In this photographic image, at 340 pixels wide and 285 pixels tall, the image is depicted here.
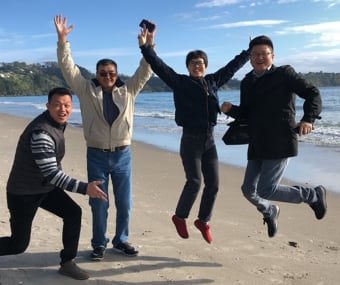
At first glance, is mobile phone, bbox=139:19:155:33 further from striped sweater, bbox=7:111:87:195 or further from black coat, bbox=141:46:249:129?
striped sweater, bbox=7:111:87:195

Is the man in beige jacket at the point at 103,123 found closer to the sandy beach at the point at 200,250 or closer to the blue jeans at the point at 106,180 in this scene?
the blue jeans at the point at 106,180

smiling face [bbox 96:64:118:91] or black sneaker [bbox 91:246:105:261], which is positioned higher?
smiling face [bbox 96:64:118:91]

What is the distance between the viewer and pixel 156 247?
5168 mm

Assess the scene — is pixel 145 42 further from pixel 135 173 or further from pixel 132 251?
pixel 135 173

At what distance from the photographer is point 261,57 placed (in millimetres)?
4574

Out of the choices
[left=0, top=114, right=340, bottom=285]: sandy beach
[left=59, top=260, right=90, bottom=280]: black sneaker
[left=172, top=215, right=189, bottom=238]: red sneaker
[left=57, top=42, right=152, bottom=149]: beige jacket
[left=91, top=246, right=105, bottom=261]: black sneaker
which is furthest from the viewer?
[left=172, top=215, right=189, bottom=238]: red sneaker

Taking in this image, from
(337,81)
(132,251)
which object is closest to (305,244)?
(132,251)

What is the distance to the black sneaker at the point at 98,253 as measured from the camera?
4.64m

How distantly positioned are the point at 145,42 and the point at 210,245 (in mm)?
2620

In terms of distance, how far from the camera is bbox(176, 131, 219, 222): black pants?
15.6 feet

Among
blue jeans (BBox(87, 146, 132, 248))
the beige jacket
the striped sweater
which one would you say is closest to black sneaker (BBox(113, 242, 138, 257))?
blue jeans (BBox(87, 146, 132, 248))

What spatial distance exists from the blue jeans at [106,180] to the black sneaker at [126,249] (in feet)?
0.23

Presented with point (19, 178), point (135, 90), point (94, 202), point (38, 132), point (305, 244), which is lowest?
point (305, 244)

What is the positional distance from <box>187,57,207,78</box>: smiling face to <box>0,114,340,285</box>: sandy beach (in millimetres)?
2111
